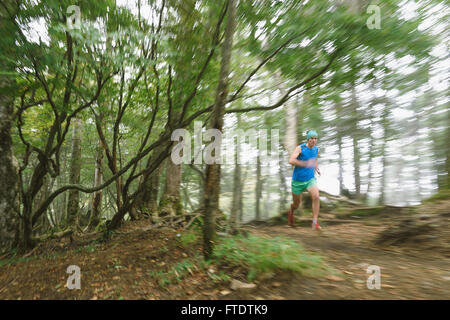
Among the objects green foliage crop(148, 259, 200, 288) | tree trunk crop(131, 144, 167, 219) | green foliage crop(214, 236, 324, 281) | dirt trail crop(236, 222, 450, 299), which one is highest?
tree trunk crop(131, 144, 167, 219)

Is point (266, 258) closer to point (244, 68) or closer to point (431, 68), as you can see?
point (244, 68)

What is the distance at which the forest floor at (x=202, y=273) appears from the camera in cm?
255

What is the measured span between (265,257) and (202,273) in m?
0.92

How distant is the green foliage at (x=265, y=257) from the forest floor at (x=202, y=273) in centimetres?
Answer: 9

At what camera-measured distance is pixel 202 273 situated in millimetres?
3182

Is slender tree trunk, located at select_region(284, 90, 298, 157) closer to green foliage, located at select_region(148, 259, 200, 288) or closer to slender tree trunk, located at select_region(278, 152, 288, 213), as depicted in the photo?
slender tree trunk, located at select_region(278, 152, 288, 213)

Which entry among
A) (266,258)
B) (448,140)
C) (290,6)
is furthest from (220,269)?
(448,140)

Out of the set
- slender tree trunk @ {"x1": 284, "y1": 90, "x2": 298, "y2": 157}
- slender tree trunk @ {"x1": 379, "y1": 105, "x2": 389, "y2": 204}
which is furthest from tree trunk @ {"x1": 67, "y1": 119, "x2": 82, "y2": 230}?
slender tree trunk @ {"x1": 379, "y1": 105, "x2": 389, "y2": 204}

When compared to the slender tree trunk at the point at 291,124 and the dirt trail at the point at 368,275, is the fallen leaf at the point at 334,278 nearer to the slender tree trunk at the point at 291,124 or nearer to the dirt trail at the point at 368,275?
the dirt trail at the point at 368,275

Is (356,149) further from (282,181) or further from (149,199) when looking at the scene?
(149,199)

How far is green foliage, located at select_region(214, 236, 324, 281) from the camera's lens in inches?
115

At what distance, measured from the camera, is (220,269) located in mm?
3193

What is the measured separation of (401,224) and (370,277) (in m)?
2.02

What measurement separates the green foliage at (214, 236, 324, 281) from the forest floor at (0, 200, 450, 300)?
9cm
